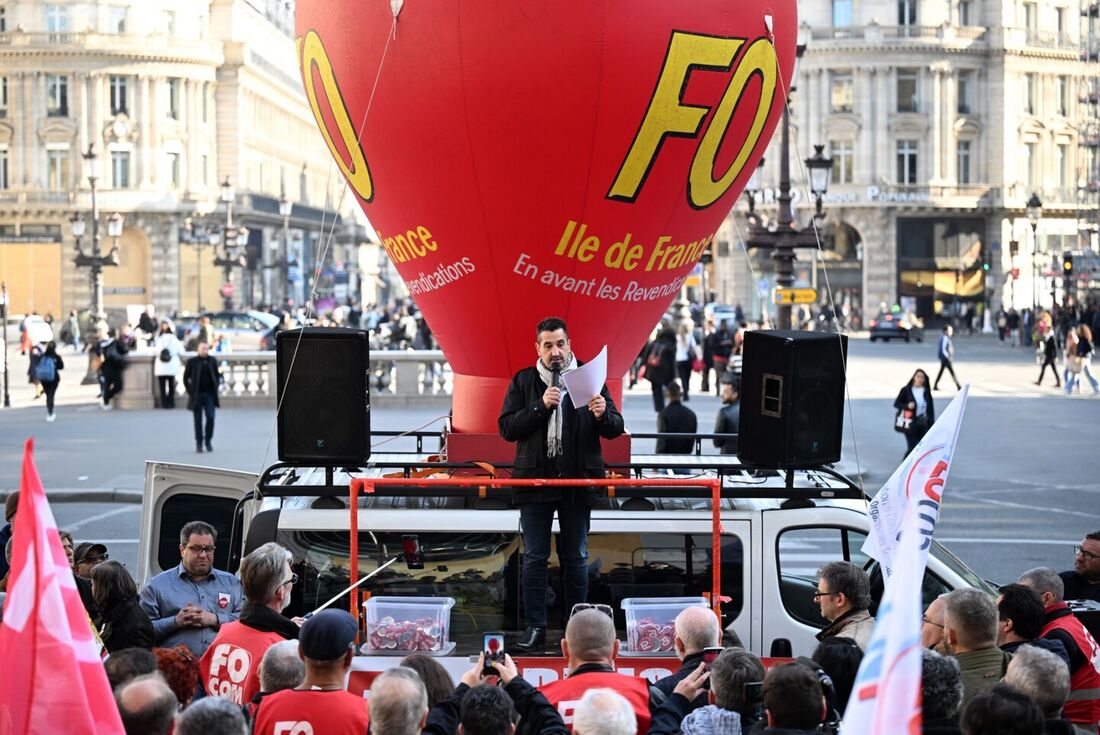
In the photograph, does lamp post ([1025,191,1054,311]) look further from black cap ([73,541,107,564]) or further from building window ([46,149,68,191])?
black cap ([73,541,107,564])

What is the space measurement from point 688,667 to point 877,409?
2755 cm

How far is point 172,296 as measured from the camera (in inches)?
3501

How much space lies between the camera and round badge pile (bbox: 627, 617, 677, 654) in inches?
330

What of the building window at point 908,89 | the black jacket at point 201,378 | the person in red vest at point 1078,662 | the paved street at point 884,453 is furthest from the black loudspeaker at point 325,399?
the building window at point 908,89

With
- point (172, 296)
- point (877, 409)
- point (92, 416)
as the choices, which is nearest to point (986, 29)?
point (172, 296)

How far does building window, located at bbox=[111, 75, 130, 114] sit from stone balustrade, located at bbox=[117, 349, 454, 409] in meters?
57.9

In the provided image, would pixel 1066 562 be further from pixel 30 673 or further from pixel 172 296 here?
pixel 172 296

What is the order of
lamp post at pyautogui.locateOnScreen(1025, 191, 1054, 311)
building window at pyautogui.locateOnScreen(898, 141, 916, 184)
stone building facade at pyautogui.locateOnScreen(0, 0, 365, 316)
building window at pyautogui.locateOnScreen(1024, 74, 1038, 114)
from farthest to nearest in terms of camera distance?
stone building facade at pyautogui.locateOnScreen(0, 0, 365, 316) < building window at pyautogui.locateOnScreen(1024, 74, 1038, 114) < building window at pyautogui.locateOnScreen(898, 141, 916, 184) < lamp post at pyautogui.locateOnScreen(1025, 191, 1054, 311)

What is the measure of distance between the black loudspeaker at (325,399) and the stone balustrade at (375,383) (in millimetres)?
23246

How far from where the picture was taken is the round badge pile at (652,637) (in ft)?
27.5

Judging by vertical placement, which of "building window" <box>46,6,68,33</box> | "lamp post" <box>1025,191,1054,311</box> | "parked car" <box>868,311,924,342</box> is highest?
"building window" <box>46,6,68,33</box>

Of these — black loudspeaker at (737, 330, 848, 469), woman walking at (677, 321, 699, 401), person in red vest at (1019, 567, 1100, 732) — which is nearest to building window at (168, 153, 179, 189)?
woman walking at (677, 321, 699, 401)

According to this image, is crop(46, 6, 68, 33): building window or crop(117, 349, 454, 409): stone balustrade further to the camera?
crop(46, 6, 68, 33): building window

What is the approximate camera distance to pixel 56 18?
3462 inches
